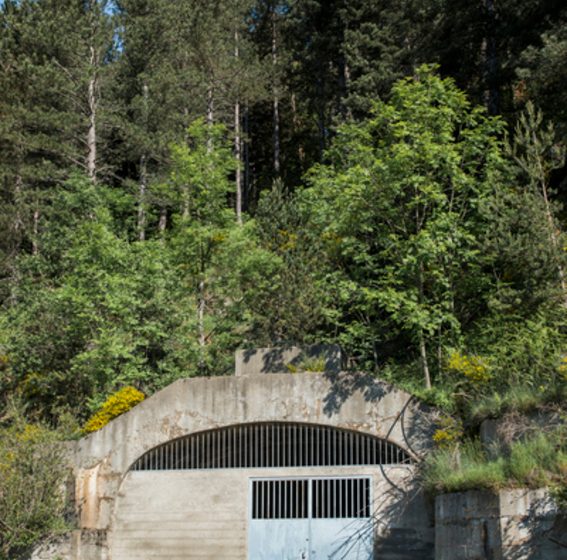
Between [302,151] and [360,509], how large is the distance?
3035 centimetres

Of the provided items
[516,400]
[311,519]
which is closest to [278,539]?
[311,519]

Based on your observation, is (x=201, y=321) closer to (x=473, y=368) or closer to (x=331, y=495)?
(x=331, y=495)

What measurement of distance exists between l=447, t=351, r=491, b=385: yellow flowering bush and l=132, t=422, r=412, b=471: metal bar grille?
2.12 metres

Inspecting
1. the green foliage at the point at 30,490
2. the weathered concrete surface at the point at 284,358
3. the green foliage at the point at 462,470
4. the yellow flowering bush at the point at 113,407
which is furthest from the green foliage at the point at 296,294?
the green foliage at the point at 30,490

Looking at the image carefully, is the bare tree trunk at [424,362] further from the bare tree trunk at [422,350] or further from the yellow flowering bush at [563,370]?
the yellow flowering bush at [563,370]

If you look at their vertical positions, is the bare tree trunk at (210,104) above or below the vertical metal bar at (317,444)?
above

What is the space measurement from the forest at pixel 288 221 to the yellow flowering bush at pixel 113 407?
6 centimetres

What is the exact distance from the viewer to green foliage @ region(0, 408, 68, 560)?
1756 cm

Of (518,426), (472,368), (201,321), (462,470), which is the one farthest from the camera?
(201,321)

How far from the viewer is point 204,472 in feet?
61.5

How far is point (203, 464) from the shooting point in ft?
62.0

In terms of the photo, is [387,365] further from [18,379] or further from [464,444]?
[18,379]

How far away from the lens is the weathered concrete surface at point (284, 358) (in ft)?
62.6

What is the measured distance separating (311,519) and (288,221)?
10.9 metres
